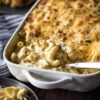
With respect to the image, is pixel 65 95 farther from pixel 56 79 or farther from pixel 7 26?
pixel 7 26

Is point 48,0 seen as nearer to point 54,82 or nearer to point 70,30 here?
point 70,30

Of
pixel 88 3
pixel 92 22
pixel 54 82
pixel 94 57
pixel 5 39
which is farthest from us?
pixel 5 39

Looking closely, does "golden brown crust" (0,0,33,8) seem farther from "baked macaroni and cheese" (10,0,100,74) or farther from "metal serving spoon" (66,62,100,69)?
"metal serving spoon" (66,62,100,69)

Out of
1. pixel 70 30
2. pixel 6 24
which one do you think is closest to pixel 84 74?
pixel 70 30

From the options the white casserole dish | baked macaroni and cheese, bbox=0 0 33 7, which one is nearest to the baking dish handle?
the white casserole dish

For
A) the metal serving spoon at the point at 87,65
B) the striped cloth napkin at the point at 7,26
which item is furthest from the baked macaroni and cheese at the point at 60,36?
the striped cloth napkin at the point at 7,26
